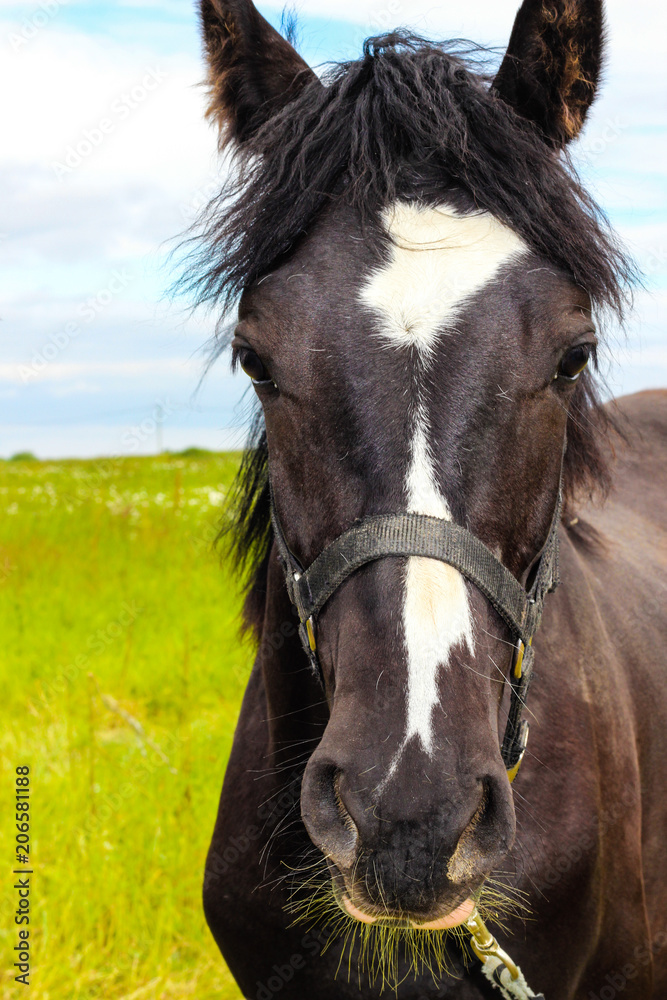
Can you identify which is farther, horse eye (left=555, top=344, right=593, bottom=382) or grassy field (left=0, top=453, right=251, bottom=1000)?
grassy field (left=0, top=453, right=251, bottom=1000)

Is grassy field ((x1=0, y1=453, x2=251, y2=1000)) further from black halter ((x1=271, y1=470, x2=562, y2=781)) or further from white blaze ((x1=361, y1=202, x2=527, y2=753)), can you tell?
white blaze ((x1=361, y1=202, x2=527, y2=753))

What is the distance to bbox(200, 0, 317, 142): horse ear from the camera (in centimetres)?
231

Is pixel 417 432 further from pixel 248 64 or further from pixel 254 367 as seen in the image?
pixel 248 64

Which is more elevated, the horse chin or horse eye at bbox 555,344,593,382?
horse eye at bbox 555,344,593,382

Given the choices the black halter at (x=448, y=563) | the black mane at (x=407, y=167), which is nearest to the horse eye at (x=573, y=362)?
the black mane at (x=407, y=167)

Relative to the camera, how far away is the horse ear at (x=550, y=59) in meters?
2.15

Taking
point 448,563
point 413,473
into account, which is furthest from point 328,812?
point 413,473

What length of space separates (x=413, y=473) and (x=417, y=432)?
86 mm

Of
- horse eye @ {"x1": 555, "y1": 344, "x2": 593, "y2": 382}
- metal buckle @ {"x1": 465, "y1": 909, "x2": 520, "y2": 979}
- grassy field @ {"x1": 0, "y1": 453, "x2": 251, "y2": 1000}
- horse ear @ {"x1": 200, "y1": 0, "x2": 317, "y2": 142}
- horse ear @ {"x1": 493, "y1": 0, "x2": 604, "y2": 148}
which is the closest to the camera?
horse eye @ {"x1": 555, "y1": 344, "x2": 593, "y2": 382}

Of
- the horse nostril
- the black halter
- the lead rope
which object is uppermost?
the black halter

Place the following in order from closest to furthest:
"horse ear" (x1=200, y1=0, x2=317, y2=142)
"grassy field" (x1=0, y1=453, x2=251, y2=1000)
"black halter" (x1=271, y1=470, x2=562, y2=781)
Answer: "black halter" (x1=271, y1=470, x2=562, y2=781) < "horse ear" (x1=200, y1=0, x2=317, y2=142) < "grassy field" (x1=0, y1=453, x2=251, y2=1000)

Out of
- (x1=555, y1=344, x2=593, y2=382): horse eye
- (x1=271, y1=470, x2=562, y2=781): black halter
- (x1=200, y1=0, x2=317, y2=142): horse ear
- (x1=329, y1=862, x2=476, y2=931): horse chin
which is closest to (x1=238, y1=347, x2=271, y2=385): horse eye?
(x1=271, y1=470, x2=562, y2=781): black halter

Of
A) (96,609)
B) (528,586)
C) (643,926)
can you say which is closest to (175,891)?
(643,926)

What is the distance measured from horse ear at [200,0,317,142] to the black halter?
48.0 inches
